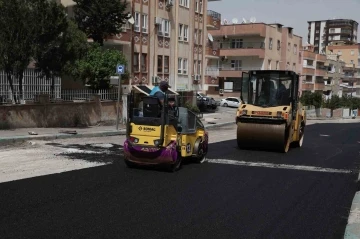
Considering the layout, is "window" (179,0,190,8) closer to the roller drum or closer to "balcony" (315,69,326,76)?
the roller drum

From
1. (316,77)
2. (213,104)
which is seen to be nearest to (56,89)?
(213,104)

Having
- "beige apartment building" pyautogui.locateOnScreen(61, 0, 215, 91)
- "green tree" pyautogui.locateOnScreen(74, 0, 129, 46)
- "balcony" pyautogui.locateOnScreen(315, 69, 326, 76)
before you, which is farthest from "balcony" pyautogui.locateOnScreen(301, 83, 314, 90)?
"green tree" pyautogui.locateOnScreen(74, 0, 129, 46)

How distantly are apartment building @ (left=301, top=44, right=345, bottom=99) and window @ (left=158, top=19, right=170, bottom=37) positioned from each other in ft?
145

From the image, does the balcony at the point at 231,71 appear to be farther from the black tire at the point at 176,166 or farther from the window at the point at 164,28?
Answer: the black tire at the point at 176,166

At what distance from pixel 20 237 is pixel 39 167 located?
5.01 meters

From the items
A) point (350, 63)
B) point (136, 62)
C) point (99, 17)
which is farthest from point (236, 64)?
point (350, 63)

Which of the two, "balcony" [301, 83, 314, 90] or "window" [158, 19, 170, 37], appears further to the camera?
"balcony" [301, 83, 314, 90]

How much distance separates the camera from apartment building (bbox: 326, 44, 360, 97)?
368 ft

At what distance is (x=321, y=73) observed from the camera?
282 ft

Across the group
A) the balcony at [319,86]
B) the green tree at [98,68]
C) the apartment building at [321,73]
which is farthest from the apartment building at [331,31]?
the green tree at [98,68]

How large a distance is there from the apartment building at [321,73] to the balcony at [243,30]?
18.2 metres

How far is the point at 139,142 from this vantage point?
1012 centimetres

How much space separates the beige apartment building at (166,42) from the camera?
3199 cm

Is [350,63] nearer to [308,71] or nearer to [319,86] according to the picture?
[319,86]
